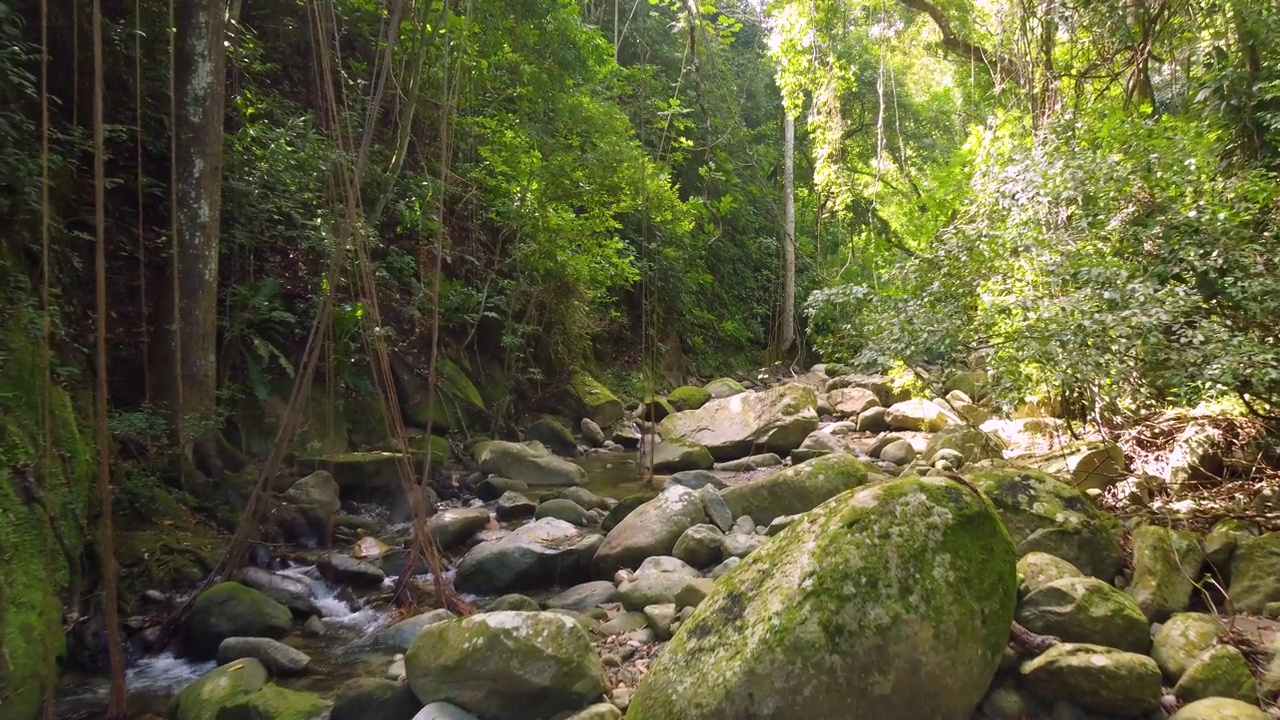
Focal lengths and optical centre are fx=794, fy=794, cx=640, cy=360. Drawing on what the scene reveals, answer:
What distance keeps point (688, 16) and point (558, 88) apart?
14.9ft

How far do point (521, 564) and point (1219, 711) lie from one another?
4047 millimetres

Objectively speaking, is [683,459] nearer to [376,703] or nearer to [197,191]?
[197,191]

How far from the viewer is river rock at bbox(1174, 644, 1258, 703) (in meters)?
3.11

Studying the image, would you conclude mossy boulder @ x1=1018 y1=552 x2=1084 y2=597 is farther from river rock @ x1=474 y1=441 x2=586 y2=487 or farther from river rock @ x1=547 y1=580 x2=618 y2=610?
river rock @ x1=474 y1=441 x2=586 y2=487

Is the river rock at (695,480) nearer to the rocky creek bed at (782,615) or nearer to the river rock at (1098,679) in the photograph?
the rocky creek bed at (782,615)

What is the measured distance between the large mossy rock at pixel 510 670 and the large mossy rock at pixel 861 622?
1.36 ft

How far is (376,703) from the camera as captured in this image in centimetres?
368

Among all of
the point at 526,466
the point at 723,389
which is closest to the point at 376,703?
the point at 526,466

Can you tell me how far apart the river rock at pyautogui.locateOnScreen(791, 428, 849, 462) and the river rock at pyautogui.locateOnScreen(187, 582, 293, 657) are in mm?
6148

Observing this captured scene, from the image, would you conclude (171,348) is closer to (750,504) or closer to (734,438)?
(750,504)

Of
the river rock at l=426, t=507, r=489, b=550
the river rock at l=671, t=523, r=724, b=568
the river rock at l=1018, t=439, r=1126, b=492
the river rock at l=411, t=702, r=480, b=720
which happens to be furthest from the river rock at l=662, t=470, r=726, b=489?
the river rock at l=411, t=702, r=480, b=720

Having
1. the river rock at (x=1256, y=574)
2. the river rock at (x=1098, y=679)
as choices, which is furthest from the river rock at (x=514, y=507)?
the river rock at (x=1256, y=574)

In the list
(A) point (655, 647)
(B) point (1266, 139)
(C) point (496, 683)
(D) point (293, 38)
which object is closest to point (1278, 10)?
(B) point (1266, 139)

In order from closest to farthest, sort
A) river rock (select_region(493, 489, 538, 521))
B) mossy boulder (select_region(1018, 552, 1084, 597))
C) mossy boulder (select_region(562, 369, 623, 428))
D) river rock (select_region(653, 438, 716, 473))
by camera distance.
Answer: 1. mossy boulder (select_region(1018, 552, 1084, 597))
2. river rock (select_region(493, 489, 538, 521))
3. river rock (select_region(653, 438, 716, 473))
4. mossy boulder (select_region(562, 369, 623, 428))
